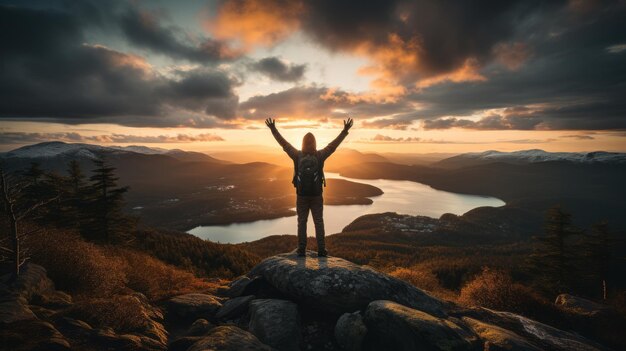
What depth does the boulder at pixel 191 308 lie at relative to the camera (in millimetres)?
7980

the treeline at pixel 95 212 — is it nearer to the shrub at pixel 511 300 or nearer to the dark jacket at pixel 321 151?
the dark jacket at pixel 321 151

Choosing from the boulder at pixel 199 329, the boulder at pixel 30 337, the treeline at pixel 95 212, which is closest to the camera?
the boulder at pixel 30 337

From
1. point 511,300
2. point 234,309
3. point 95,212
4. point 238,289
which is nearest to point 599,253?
point 511,300

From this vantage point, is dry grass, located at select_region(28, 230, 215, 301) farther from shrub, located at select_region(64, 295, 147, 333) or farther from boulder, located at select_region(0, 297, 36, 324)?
boulder, located at select_region(0, 297, 36, 324)

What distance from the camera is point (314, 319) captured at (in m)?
7.61

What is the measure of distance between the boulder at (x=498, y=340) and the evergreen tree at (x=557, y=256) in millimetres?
32340

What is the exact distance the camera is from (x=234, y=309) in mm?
8031

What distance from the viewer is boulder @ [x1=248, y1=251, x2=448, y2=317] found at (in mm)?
7426

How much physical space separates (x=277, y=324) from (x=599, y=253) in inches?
1742

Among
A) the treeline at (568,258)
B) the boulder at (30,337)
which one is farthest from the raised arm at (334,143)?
the treeline at (568,258)

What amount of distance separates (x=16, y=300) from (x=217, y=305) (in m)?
4.73

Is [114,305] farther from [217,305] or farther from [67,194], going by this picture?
[67,194]

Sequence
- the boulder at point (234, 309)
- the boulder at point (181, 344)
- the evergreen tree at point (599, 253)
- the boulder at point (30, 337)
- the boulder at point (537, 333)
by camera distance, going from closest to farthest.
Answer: the boulder at point (30, 337), the boulder at point (181, 344), the boulder at point (537, 333), the boulder at point (234, 309), the evergreen tree at point (599, 253)

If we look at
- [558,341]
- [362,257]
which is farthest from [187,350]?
[362,257]
